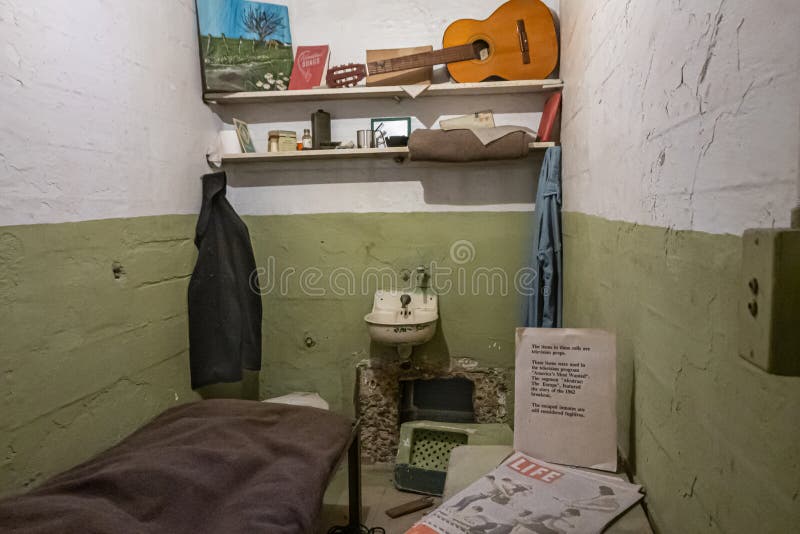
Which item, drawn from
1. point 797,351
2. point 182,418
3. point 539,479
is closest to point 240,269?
point 182,418

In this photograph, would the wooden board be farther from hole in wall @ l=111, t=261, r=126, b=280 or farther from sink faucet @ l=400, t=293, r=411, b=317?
hole in wall @ l=111, t=261, r=126, b=280

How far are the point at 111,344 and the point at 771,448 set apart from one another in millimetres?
2358

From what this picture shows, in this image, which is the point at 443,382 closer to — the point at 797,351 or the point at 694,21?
the point at 694,21

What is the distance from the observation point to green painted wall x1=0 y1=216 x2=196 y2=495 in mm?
1736

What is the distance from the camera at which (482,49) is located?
2980 millimetres

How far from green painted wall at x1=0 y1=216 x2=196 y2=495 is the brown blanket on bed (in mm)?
223

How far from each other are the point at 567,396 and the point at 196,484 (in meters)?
1.20

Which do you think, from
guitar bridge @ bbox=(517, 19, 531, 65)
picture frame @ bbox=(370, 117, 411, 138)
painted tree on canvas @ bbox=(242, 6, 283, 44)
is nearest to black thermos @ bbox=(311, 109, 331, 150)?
picture frame @ bbox=(370, 117, 411, 138)

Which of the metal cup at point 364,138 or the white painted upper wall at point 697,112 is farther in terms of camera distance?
the metal cup at point 364,138

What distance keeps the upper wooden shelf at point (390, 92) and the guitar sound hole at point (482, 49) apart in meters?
0.20

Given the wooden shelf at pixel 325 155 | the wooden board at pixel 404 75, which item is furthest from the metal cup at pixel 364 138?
the wooden board at pixel 404 75

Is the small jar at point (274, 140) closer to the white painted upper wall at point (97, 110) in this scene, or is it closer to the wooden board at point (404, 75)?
the white painted upper wall at point (97, 110)

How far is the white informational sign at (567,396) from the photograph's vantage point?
144 centimetres

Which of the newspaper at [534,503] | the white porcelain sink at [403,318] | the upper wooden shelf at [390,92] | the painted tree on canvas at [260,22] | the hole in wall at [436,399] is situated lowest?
the hole in wall at [436,399]
